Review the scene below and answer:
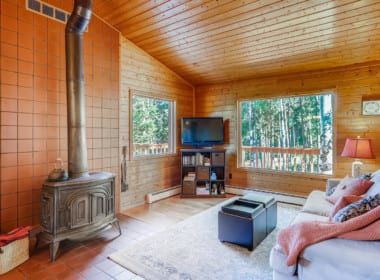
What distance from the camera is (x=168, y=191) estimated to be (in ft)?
15.6

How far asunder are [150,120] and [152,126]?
124 mm

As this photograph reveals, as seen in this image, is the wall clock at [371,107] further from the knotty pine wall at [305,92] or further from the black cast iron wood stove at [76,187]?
the black cast iron wood stove at [76,187]

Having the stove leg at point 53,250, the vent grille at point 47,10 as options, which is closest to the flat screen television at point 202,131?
the vent grille at point 47,10

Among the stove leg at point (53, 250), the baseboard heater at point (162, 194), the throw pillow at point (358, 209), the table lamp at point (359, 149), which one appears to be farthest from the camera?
the baseboard heater at point (162, 194)

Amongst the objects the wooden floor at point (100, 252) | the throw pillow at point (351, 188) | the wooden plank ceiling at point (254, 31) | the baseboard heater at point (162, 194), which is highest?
the wooden plank ceiling at point (254, 31)

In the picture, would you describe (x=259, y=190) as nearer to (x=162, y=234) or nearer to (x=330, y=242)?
(x=162, y=234)

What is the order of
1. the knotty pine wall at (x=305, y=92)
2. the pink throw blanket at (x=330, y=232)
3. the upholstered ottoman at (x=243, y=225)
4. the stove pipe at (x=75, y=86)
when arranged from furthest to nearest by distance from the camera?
1. the knotty pine wall at (x=305, y=92)
2. the stove pipe at (x=75, y=86)
3. the upholstered ottoman at (x=243, y=225)
4. the pink throw blanket at (x=330, y=232)

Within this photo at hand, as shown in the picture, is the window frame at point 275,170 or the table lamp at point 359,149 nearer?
the table lamp at point 359,149

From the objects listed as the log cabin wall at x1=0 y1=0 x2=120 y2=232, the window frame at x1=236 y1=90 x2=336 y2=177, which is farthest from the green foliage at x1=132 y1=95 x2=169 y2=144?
the window frame at x1=236 y1=90 x2=336 y2=177

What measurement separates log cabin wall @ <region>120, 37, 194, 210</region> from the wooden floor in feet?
1.55

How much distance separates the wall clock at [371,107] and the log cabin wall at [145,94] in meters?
3.20

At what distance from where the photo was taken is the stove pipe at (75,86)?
2736 millimetres

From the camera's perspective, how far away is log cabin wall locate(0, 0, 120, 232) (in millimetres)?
2670

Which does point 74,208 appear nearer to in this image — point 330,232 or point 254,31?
point 330,232
